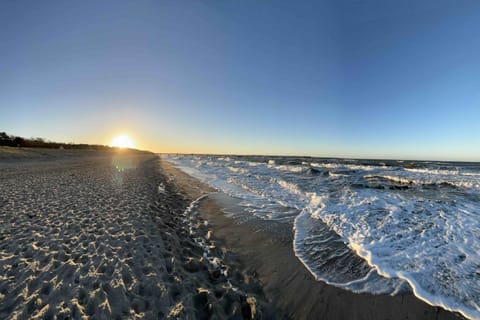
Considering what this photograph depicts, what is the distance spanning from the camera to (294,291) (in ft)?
13.6

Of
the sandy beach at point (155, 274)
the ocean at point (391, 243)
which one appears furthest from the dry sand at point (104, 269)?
the ocean at point (391, 243)

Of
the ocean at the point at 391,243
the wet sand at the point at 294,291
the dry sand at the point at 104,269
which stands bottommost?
the wet sand at the point at 294,291

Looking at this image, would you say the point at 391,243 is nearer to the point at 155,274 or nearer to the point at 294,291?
the point at 294,291

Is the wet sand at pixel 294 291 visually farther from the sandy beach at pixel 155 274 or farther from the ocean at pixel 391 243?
the ocean at pixel 391 243

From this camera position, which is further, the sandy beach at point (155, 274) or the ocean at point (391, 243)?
the ocean at point (391, 243)

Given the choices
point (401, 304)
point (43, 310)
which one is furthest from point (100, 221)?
point (401, 304)

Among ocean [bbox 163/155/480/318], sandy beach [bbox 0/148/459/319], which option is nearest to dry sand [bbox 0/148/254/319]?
sandy beach [bbox 0/148/459/319]

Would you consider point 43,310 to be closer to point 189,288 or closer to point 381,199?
point 189,288

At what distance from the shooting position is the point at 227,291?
3.90 meters

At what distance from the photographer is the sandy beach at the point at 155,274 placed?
3275 mm

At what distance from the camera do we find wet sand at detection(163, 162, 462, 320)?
3602 mm

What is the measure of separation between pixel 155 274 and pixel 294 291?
9.44ft

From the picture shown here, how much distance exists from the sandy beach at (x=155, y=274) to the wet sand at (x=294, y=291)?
0.06ft

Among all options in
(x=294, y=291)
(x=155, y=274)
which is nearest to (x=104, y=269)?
(x=155, y=274)
